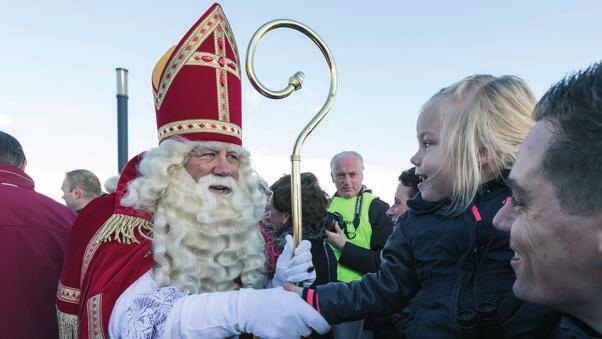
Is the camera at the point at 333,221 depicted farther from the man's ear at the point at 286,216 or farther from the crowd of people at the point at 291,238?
the crowd of people at the point at 291,238

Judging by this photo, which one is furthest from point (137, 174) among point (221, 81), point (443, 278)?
point (443, 278)

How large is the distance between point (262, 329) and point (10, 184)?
1710mm

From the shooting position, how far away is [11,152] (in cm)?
291

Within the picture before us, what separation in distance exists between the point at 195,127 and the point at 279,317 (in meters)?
1.01

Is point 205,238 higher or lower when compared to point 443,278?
higher

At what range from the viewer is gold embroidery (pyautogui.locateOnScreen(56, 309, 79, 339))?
2162 millimetres

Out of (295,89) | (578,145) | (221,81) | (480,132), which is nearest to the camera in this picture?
(578,145)

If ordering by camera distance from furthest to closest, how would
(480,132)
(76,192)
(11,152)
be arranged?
(76,192) → (11,152) → (480,132)

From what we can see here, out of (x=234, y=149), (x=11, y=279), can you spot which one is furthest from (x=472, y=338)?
(x=11, y=279)

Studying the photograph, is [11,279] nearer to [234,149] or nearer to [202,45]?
[234,149]

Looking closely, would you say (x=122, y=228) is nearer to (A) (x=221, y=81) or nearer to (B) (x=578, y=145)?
(A) (x=221, y=81)

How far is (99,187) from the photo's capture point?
19.6 feet

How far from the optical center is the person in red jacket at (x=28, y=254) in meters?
2.55

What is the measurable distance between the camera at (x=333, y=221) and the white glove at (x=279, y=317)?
199 cm
